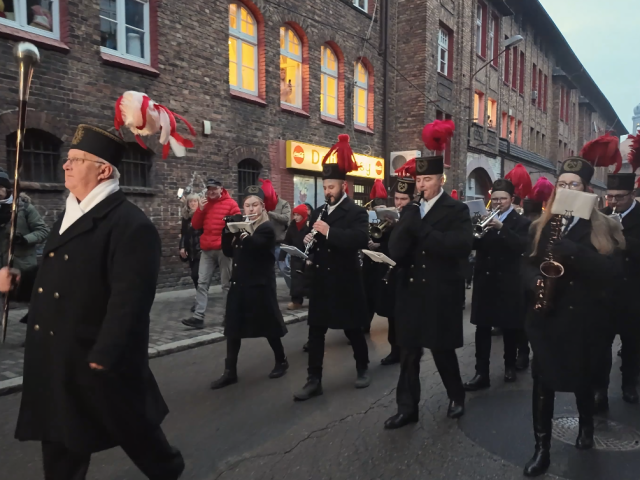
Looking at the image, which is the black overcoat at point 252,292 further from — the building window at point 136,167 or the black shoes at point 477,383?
the building window at point 136,167

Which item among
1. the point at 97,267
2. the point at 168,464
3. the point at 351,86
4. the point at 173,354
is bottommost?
the point at 173,354

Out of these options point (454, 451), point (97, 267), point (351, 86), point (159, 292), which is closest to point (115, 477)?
point (97, 267)

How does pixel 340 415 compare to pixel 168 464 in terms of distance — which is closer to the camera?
pixel 168 464

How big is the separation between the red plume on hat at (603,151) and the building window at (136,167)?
26.5 feet

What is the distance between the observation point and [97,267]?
2477mm

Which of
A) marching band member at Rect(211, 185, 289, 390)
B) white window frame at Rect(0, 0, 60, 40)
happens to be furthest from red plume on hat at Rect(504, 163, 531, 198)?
white window frame at Rect(0, 0, 60, 40)

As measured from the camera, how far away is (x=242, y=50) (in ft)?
41.5

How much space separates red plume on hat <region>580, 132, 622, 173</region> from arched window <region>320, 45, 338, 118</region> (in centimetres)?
1157

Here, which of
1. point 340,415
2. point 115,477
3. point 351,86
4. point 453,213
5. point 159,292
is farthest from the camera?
point 351,86

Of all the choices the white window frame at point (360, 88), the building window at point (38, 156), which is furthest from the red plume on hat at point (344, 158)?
the white window frame at point (360, 88)

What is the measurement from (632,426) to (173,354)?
15.7ft

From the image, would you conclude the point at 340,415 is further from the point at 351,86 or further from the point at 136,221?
the point at 351,86

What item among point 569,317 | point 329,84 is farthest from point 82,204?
point 329,84

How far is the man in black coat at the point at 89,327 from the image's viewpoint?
244 centimetres
